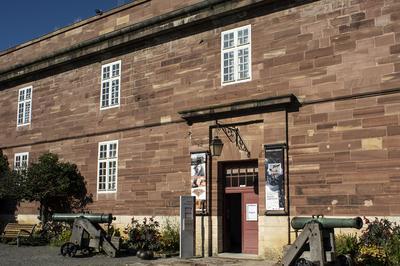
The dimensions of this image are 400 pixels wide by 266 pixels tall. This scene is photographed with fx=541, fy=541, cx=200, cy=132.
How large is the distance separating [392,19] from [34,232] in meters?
15.3

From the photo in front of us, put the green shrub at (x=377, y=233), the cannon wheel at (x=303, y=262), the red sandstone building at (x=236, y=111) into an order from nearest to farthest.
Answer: the cannon wheel at (x=303, y=262), the green shrub at (x=377, y=233), the red sandstone building at (x=236, y=111)

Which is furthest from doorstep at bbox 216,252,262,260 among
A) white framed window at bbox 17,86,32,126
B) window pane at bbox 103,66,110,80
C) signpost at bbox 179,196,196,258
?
white framed window at bbox 17,86,32,126

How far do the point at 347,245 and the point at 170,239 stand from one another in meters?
6.09

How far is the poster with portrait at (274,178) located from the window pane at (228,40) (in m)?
3.80

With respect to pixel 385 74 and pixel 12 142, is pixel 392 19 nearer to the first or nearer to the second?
pixel 385 74

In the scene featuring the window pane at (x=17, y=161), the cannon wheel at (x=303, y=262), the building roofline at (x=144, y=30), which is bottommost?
the cannon wheel at (x=303, y=262)

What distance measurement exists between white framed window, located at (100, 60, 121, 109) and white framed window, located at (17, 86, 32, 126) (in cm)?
509

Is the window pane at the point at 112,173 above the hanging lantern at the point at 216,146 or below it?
below

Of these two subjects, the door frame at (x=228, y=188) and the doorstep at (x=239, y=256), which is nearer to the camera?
the doorstep at (x=239, y=256)

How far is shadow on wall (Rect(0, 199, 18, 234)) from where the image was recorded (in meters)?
24.2

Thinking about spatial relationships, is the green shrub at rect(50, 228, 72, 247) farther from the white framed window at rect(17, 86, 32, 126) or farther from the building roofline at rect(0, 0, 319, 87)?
the building roofline at rect(0, 0, 319, 87)

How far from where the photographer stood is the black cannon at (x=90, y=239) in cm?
1677

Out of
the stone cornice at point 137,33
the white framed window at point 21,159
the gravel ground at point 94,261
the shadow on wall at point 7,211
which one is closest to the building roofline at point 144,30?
the stone cornice at point 137,33

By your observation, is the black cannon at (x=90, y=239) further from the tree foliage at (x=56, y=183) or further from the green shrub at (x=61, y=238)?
the tree foliage at (x=56, y=183)
